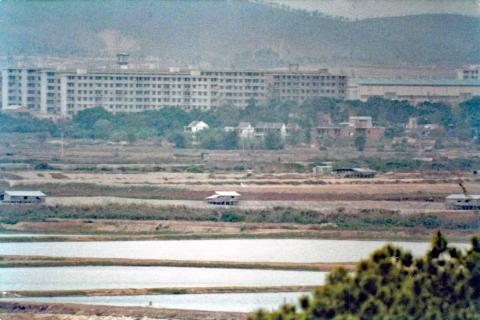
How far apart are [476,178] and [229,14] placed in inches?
1001

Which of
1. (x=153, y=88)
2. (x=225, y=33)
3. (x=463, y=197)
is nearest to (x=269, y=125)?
(x=153, y=88)

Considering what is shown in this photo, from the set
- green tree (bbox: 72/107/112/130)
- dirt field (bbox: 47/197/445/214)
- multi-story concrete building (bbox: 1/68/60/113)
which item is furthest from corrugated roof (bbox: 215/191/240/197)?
multi-story concrete building (bbox: 1/68/60/113)

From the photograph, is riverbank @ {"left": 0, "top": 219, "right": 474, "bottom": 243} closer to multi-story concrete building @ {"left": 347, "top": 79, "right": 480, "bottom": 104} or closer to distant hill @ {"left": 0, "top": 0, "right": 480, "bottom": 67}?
multi-story concrete building @ {"left": 347, "top": 79, "right": 480, "bottom": 104}

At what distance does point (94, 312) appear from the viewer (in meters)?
11.2

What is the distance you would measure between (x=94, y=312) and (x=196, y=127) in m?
18.7

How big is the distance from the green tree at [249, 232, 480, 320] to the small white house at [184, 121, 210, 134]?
20.2 meters

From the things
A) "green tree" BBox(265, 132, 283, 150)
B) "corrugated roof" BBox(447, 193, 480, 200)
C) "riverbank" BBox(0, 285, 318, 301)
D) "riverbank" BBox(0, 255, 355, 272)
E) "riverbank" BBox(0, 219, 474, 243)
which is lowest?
"riverbank" BBox(0, 285, 318, 301)

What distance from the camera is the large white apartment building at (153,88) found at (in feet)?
108

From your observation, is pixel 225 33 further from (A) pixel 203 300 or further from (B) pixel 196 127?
(A) pixel 203 300

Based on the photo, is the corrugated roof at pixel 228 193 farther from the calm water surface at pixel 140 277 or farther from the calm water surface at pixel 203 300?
the calm water surface at pixel 203 300

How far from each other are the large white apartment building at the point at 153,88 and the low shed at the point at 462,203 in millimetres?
14770

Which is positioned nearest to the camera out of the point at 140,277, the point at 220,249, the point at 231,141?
the point at 140,277

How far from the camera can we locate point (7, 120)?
98.7ft

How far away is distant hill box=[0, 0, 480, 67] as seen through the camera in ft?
129
